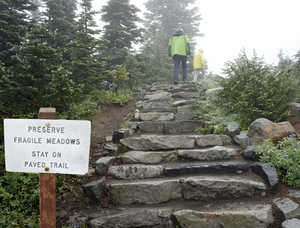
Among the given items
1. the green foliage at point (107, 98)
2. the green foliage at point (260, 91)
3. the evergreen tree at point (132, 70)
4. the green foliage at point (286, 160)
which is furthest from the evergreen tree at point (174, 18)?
the green foliage at point (286, 160)

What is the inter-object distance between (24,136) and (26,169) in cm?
29

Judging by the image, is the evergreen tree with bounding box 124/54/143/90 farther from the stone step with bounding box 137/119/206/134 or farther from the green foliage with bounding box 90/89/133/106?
the stone step with bounding box 137/119/206/134

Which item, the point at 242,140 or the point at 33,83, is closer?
the point at 242,140

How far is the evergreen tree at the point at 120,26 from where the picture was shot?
43.1 feet

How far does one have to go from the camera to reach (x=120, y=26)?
1366cm

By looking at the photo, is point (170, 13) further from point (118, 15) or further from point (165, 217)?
point (165, 217)

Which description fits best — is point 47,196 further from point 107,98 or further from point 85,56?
point 85,56

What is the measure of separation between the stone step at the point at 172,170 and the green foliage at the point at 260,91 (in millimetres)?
1707

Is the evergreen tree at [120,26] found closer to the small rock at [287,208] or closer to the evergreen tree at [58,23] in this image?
the evergreen tree at [58,23]

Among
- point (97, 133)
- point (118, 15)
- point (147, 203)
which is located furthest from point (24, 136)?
point (118, 15)

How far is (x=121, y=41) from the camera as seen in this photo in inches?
511

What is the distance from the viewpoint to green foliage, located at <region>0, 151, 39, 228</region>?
261 centimetres

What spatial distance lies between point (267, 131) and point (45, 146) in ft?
13.3

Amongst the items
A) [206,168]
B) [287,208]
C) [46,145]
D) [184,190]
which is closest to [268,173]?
[287,208]
